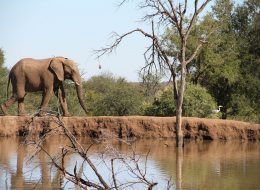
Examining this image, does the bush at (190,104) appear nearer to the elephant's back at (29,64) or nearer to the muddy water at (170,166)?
the muddy water at (170,166)

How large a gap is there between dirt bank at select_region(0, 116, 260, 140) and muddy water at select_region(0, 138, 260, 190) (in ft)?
4.37

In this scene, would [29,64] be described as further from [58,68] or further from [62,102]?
[62,102]

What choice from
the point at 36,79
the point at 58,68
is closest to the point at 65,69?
the point at 58,68

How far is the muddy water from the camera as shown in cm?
1282

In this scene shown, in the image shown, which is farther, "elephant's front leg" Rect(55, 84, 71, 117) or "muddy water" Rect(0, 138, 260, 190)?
"elephant's front leg" Rect(55, 84, 71, 117)

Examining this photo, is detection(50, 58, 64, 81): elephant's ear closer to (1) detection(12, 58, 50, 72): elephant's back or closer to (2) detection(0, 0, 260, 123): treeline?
(1) detection(12, 58, 50, 72): elephant's back

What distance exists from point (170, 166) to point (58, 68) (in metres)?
10.3

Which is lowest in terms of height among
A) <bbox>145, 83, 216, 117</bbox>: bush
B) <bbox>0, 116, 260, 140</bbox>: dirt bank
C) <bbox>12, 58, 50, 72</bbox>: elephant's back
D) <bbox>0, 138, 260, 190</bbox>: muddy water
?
<bbox>0, 138, 260, 190</bbox>: muddy water

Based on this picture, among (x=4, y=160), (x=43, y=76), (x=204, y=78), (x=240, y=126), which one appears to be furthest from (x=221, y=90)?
(x=4, y=160)

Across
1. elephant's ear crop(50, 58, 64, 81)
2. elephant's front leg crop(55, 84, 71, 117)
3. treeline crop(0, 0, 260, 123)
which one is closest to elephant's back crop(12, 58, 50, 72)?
elephant's ear crop(50, 58, 64, 81)

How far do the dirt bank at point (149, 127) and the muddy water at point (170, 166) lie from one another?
4.37 ft

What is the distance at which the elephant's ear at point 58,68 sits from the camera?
24.6 metres

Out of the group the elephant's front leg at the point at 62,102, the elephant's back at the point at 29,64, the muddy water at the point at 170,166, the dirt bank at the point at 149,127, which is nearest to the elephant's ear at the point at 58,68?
the elephant's back at the point at 29,64

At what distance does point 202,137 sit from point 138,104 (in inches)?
268
